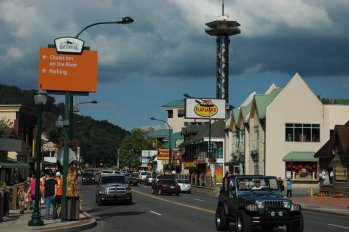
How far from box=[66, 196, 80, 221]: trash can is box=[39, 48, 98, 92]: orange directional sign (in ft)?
15.3

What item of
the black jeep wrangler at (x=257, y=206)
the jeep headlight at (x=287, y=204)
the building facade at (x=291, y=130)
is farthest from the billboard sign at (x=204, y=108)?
the jeep headlight at (x=287, y=204)

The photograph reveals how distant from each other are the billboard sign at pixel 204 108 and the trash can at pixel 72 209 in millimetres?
70337

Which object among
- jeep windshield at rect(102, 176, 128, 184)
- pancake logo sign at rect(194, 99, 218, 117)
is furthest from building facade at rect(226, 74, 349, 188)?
jeep windshield at rect(102, 176, 128, 184)

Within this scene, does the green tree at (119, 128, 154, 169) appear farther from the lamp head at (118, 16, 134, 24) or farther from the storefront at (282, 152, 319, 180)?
the lamp head at (118, 16, 134, 24)

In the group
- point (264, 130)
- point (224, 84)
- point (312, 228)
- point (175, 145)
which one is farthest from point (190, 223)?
point (224, 84)

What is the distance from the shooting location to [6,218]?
76.4ft

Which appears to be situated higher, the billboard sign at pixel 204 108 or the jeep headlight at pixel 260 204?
the billboard sign at pixel 204 108

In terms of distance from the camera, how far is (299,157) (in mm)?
63969

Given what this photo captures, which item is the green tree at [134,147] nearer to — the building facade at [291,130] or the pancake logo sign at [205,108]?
the pancake logo sign at [205,108]

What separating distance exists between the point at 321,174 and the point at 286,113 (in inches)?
624

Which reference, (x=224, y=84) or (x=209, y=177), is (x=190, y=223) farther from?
(x=224, y=84)

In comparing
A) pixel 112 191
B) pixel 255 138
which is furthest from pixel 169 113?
pixel 112 191

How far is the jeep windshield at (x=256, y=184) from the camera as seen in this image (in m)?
17.7

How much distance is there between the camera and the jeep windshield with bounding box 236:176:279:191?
17.7 metres
